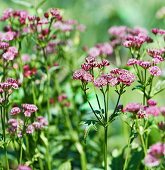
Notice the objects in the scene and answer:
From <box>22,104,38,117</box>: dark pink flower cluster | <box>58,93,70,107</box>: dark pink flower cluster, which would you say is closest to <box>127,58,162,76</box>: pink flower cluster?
<box>22,104,38,117</box>: dark pink flower cluster

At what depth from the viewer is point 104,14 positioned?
8.86 metres

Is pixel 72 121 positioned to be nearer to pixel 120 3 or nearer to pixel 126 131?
pixel 126 131

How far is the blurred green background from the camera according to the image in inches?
324

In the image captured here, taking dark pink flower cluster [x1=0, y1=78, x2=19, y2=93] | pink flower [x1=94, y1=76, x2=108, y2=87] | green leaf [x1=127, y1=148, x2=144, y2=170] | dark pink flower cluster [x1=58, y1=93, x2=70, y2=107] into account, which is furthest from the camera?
dark pink flower cluster [x1=58, y1=93, x2=70, y2=107]

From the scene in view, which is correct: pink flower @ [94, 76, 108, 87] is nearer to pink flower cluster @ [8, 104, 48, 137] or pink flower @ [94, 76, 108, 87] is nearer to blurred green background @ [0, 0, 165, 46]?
pink flower cluster @ [8, 104, 48, 137]

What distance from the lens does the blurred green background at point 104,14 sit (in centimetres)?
822

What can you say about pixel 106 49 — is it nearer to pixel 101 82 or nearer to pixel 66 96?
pixel 66 96

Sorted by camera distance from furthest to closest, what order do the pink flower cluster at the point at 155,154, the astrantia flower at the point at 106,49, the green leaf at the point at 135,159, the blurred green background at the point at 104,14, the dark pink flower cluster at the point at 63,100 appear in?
the blurred green background at the point at 104,14, the dark pink flower cluster at the point at 63,100, the astrantia flower at the point at 106,49, the green leaf at the point at 135,159, the pink flower cluster at the point at 155,154

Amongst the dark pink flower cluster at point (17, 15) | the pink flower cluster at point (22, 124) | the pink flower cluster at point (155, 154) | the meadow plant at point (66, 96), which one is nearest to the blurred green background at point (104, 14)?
the meadow plant at point (66, 96)

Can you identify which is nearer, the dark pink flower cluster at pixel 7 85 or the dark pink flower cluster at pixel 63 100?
the dark pink flower cluster at pixel 7 85

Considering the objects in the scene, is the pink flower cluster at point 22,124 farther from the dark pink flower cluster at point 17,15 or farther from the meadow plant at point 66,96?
the dark pink flower cluster at point 17,15

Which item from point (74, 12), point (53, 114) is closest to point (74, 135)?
point (53, 114)

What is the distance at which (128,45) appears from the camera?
100 inches

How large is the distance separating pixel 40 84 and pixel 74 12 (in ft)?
18.4
